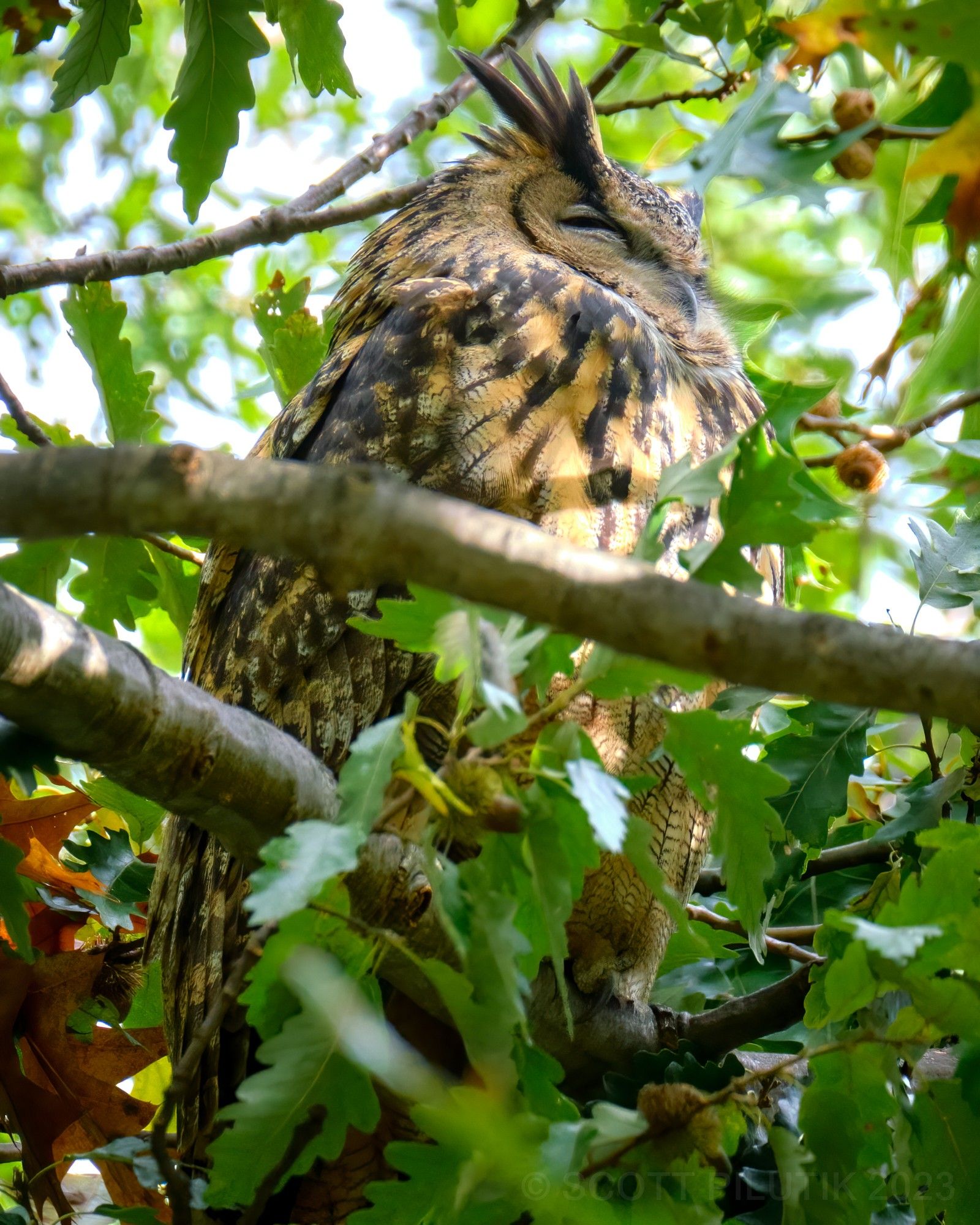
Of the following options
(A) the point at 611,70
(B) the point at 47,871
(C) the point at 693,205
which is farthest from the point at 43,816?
(A) the point at 611,70

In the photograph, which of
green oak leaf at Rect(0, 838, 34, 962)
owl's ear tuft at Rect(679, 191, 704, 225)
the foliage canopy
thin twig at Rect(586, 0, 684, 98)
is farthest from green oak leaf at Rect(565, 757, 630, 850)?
thin twig at Rect(586, 0, 684, 98)

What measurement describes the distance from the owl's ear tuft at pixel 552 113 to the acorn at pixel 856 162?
1.23m

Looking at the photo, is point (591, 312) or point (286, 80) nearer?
point (591, 312)

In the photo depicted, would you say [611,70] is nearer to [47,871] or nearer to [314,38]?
[314,38]

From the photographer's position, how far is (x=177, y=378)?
15.3 feet

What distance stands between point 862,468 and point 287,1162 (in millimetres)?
1571

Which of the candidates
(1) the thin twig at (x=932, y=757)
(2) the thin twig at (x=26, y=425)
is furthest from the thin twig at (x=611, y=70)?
(1) the thin twig at (x=932, y=757)

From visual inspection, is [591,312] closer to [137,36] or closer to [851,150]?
[851,150]

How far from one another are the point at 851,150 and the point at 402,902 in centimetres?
118

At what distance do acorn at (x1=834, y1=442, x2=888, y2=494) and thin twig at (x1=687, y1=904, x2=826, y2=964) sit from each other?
0.83 metres

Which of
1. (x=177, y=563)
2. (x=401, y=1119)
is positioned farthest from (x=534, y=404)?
(x=401, y=1119)

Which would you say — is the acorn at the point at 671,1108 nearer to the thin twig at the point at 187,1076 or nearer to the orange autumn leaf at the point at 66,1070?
the thin twig at the point at 187,1076

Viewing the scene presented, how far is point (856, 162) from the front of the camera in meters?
1.67

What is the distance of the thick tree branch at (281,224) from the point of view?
199cm
